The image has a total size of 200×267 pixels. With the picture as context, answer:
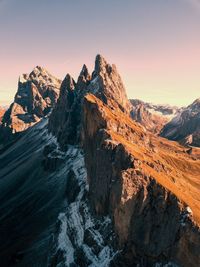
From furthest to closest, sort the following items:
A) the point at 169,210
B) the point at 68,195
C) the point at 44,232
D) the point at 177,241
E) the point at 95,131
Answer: the point at 68,195
the point at 44,232
the point at 95,131
the point at 169,210
the point at 177,241

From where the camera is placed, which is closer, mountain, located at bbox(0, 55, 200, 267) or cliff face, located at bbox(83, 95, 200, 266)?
cliff face, located at bbox(83, 95, 200, 266)

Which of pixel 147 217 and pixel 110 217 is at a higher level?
pixel 147 217

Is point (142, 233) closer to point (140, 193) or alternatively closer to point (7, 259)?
point (140, 193)

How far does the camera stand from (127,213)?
90000 mm

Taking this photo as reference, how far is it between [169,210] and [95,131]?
183 feet

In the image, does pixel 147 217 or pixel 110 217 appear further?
pixel 110 217

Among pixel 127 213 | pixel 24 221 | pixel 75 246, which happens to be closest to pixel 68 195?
pixel 24 221

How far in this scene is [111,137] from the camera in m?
122

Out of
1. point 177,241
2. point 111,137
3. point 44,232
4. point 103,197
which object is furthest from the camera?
point 44,232

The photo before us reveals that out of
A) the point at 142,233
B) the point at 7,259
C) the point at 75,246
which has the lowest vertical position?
the point at 7,259

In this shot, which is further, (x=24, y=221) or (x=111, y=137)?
(x=24, y=221)

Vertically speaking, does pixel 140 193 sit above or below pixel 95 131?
below

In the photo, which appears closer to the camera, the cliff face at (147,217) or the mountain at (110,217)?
the cliff face at (147,217)

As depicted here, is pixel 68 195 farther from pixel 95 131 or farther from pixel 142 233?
pixel 142 233
